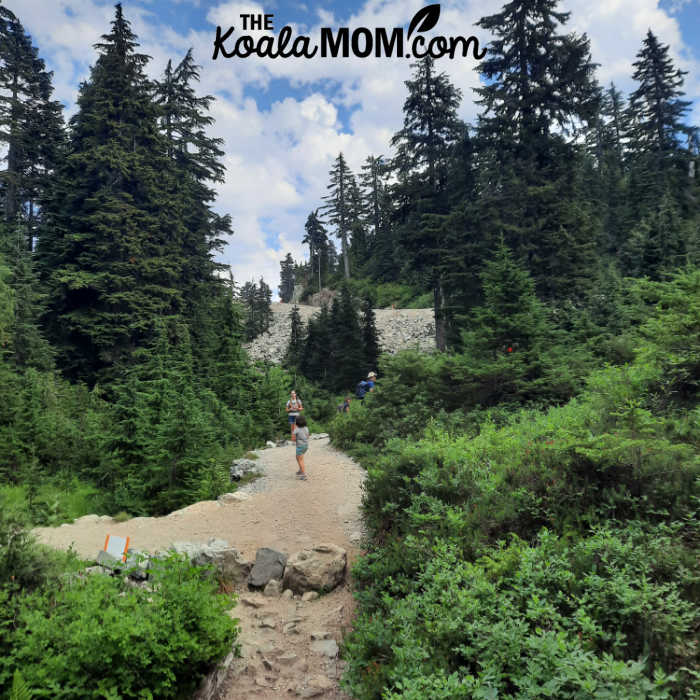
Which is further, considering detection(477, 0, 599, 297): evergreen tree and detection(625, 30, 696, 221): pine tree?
detection(625, 30, 696, 221): pine tree

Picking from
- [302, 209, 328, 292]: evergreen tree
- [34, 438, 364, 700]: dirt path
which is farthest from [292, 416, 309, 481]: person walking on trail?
[302, 209, 328, 292]: evergreen tree

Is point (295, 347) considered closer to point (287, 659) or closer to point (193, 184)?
point (193, 184)

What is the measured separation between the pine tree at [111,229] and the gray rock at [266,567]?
55.3 ft

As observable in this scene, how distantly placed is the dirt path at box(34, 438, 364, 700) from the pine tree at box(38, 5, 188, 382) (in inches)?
508

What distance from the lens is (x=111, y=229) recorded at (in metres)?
20.6

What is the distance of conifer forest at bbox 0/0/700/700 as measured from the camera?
319 centimetres

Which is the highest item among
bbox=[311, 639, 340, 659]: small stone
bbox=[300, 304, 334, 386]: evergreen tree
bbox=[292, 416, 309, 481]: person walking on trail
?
bbox=[300, 304, 334, 386]: evergreen tree

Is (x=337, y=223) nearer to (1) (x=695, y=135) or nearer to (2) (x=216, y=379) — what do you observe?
(1) (x=695, y=135)

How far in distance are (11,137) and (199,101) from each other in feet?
39.9

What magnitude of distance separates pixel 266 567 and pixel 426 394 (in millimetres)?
7643

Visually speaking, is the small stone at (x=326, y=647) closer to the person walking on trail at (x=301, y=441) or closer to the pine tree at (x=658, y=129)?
the person walking on trail at (x=301, y=441)

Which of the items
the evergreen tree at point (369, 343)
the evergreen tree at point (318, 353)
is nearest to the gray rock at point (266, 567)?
the evergreen tree at point (369, 343)

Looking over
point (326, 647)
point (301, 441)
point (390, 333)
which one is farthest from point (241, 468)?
point (390, 333)

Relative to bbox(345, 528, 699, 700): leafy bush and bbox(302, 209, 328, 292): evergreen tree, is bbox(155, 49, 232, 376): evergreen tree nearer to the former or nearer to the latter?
bbox(345, 528, 699, 700): leafy bush
